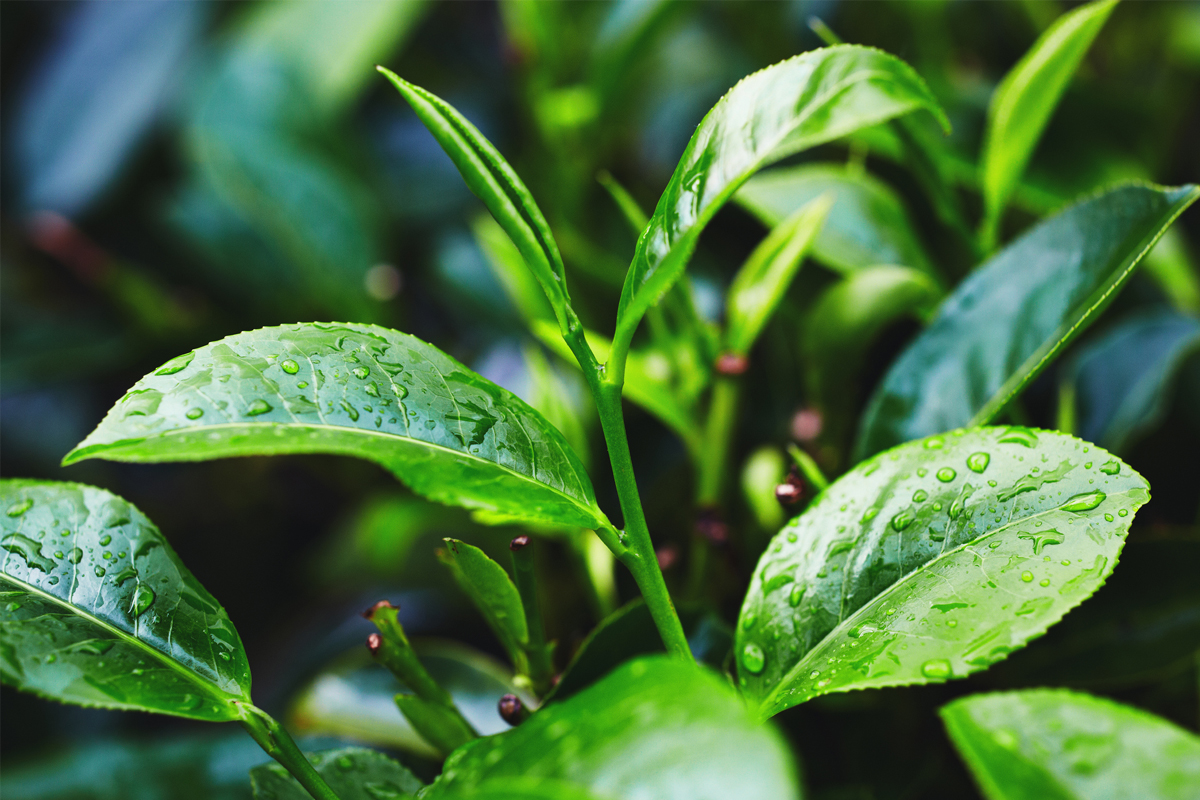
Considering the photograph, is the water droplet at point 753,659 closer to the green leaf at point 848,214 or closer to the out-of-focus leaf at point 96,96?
the green leaf at point 848,214

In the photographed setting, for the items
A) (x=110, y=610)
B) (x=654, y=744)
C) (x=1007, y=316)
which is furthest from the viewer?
(x=1007, y=316)

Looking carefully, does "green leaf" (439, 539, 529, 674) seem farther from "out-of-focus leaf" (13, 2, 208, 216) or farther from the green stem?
"out-of-focus leaf" (13, 2, 208, 216)

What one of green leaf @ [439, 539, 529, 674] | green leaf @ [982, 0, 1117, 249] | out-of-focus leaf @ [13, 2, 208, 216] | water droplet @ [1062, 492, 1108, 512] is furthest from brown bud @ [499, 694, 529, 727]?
out-of-focus leaf @ [13, 2, 208, 216]

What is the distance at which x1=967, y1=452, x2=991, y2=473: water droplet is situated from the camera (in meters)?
0.31

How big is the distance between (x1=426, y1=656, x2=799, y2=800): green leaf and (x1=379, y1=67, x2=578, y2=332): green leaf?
0.40 ft

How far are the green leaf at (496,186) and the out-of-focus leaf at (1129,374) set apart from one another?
0.36 m

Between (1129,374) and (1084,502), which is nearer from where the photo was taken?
(1084,502)

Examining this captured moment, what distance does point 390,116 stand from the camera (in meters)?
1.07

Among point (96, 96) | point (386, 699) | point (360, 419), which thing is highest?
point (96, 96)

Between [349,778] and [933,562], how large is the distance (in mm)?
233

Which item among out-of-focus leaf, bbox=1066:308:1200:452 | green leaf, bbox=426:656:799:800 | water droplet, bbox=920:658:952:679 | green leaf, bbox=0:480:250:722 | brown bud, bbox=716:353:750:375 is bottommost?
out-of-focus leaf, bbox=1066:308:1200:452

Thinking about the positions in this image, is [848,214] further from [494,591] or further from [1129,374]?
[494,591]

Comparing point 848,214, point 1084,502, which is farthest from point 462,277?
point 1084,502

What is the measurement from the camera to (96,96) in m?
1.03
